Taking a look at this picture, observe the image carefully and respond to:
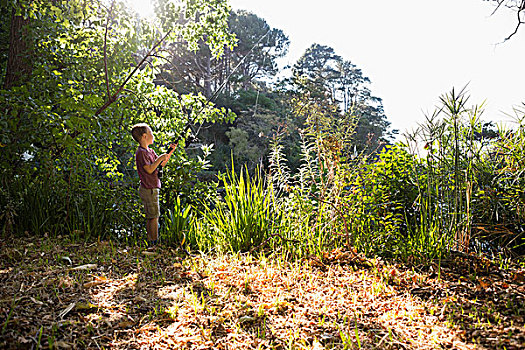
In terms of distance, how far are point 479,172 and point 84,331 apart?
10.1ft

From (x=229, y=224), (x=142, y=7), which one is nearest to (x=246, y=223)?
(x=229, y=224)

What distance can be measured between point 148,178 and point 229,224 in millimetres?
1087

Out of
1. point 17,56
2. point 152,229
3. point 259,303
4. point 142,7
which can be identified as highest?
point 142,7

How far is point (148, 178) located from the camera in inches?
147

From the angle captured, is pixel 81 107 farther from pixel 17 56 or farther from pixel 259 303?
pixel 259 303

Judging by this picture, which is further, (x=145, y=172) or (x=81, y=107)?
(x=145, y=172)

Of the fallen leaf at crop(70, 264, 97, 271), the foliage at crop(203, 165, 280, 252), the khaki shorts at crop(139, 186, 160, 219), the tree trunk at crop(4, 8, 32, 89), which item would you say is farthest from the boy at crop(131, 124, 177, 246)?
the tree trunk at crop(4, 8, 32, 89)

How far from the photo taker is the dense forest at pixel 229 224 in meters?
1.78

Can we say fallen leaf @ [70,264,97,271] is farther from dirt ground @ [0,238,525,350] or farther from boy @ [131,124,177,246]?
boy @ [131,124,177,246]

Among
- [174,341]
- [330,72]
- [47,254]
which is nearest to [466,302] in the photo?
[174,341]

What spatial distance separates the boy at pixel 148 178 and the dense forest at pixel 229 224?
19 cm

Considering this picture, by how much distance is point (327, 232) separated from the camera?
124 inches

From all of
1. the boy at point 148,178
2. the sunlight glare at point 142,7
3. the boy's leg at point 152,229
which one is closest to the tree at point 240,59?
the sunlight glare at point 142,7

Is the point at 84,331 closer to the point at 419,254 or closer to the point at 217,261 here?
the point at 217,261
